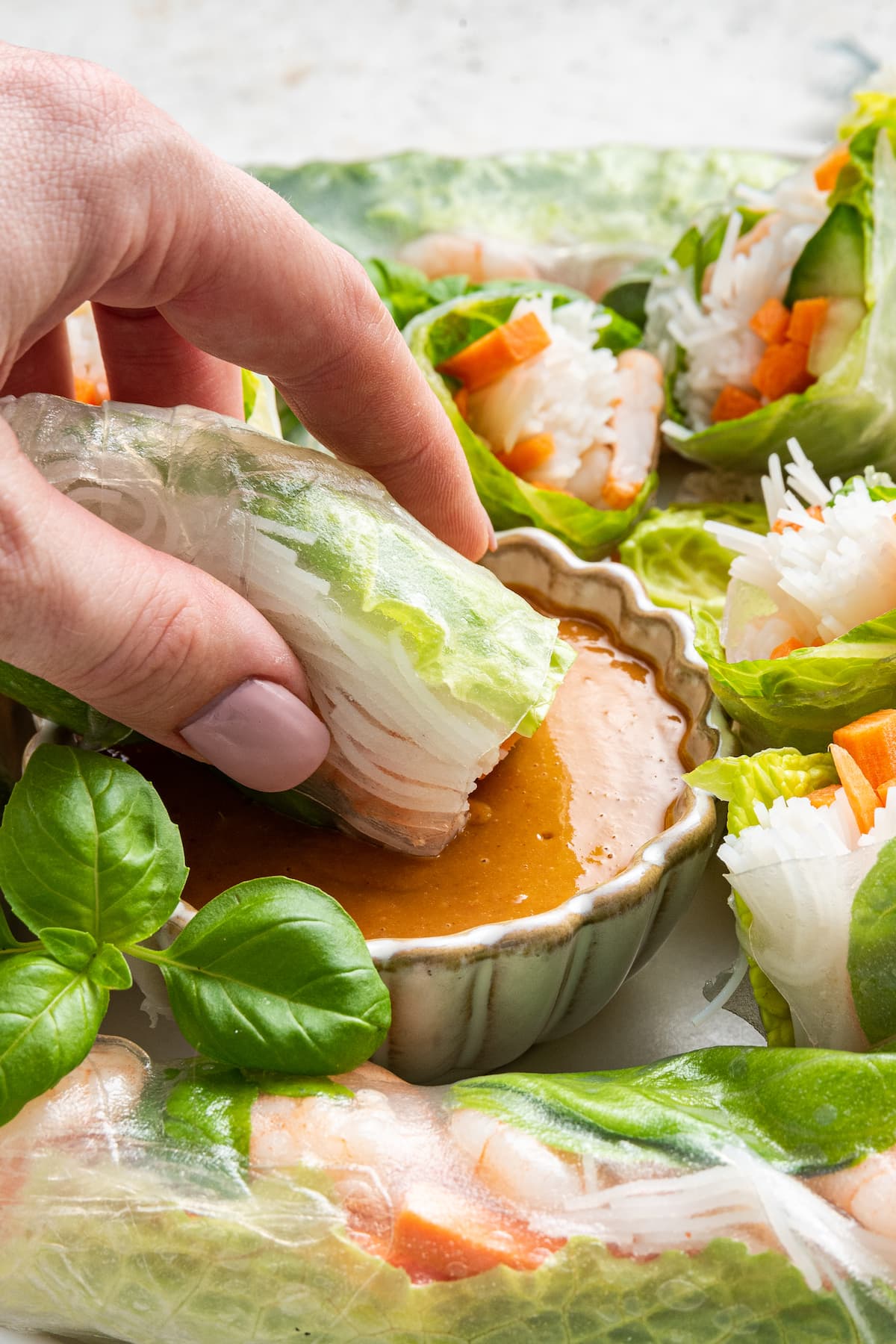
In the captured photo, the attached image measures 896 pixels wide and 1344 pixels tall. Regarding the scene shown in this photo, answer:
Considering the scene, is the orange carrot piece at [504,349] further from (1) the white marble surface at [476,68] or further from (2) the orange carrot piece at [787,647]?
(1) the white marble surface at [476,68]

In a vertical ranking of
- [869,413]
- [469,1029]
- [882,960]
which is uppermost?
[869,413]

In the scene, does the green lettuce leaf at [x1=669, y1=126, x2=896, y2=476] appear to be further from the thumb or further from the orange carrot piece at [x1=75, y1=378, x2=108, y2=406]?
the thumb

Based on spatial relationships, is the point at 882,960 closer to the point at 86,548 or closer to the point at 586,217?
the point at 86,548

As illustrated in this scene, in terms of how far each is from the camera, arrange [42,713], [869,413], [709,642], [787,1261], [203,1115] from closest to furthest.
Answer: [787,1261], [203,1115], [42,713], [709,642], [869,413]

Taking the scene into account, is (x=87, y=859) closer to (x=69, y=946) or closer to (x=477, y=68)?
(x=69, y=946)

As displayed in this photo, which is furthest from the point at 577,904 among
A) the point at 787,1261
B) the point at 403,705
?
the point at 787,1261

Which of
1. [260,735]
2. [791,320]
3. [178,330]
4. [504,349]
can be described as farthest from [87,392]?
[791,320]
